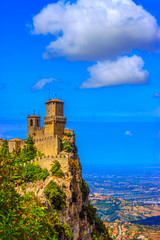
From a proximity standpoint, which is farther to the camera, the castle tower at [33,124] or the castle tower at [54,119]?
the castle tower at [33,124]

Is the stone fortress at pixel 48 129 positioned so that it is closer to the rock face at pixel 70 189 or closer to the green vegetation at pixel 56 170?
the rock face at pixel 70 189

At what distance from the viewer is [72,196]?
146ft

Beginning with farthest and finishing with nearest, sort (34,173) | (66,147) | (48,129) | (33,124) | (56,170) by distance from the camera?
(33,124) < (48,129) < (66,147) < (34,173) < (56,170)

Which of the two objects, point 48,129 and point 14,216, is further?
point 48,129

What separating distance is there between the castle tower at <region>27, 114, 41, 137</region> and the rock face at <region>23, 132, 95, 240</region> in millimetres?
6856

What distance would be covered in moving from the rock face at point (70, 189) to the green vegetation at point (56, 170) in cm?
40

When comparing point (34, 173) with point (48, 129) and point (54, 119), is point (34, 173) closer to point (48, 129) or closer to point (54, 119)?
point (48, 129)

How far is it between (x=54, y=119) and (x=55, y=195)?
14575 mm

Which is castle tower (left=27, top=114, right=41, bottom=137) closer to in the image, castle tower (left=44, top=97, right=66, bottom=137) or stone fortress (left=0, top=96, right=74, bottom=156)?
stone fortress (left=0, top=96, right=74, bottom=156)

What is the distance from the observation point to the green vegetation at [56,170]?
4303cm

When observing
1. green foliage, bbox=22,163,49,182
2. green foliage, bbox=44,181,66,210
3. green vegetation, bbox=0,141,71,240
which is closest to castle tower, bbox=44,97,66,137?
green foliage, bbox=22,163,49,182

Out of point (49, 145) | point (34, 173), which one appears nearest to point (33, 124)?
point (49, 145)

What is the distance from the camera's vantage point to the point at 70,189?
4369 centimetres

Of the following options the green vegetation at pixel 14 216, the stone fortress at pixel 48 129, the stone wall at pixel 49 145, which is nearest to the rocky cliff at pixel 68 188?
the stone wall at pixel 49 145
